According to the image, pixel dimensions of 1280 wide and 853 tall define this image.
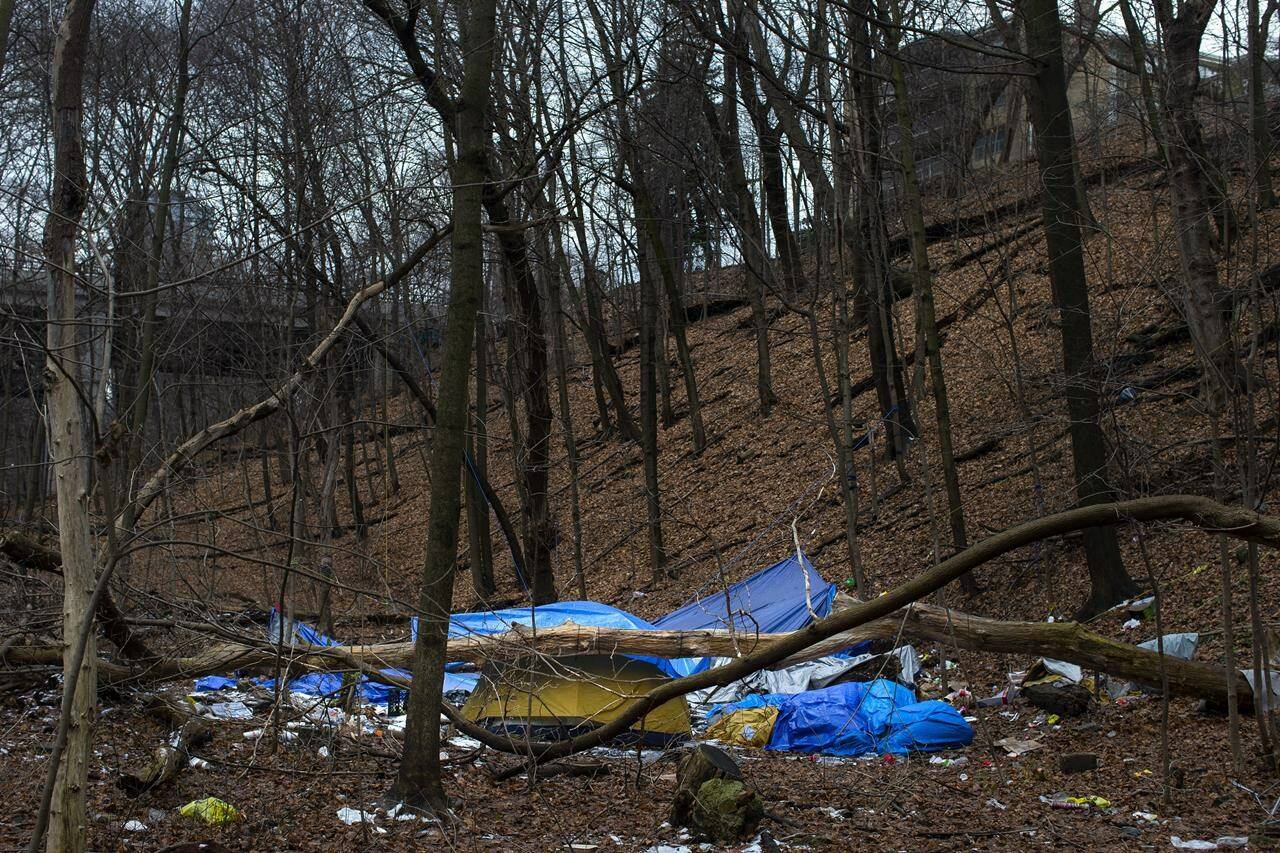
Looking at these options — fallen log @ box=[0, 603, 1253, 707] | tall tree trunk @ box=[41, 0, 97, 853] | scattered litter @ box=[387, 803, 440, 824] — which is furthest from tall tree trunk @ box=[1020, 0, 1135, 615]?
tall tree trunk @ box=[41, 0, 97, 853]

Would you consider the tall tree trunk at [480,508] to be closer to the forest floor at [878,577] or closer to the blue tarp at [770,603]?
the forest floor at [878,577]

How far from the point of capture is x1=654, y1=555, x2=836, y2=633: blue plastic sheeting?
10.5 metres

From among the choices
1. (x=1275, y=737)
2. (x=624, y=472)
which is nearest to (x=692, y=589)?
(x=624, y=472)

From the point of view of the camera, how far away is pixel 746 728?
8.55m

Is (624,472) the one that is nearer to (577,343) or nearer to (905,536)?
(905,536)

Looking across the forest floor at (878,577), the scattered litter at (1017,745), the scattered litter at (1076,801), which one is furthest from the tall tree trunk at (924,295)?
the scattered litter at (1076,801)

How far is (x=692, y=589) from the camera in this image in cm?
1377

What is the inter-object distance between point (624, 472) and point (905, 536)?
7.32 metres

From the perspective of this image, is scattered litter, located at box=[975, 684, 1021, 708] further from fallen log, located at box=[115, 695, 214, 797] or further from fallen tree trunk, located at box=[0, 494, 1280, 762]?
fallen log, located at box=[115, 695, 214, 797]

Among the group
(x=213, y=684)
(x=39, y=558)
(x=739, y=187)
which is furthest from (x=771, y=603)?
(x=739, y=187)

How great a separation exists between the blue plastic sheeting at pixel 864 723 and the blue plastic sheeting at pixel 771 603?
5.04 ft

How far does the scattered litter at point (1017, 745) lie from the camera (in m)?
7.48

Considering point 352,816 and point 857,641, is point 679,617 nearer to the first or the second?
point 857,641

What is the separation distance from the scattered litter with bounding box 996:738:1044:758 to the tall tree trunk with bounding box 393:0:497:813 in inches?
162
